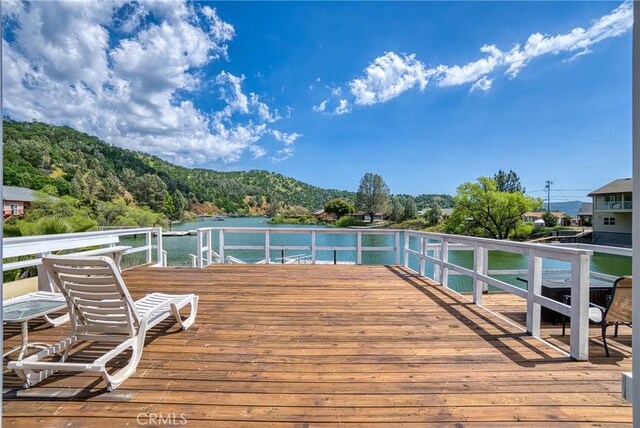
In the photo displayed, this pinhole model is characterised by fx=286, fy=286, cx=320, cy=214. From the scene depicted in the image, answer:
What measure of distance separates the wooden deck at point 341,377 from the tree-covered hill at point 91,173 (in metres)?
22.3

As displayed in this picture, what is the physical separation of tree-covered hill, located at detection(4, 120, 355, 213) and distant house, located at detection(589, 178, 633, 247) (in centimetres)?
4401

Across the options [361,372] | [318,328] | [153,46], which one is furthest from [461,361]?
[153,46]

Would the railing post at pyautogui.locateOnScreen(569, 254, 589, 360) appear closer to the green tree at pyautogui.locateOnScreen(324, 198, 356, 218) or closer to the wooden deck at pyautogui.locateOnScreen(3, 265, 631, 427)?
the wooden deck at pyautogui.locateOnScreen(3, 265, 631, 427)

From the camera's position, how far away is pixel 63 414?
67.9 inches

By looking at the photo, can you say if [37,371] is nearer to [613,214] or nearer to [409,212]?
[613,214]

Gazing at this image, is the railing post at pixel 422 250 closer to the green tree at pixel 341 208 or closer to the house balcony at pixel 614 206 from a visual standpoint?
the house balcony at pixel 614 206

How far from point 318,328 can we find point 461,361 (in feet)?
4.47

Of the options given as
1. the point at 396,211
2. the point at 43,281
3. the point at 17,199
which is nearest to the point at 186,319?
the point at 43,281

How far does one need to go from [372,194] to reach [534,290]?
49.8 metres

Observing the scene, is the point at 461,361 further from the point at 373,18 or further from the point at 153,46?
the point at 153,46

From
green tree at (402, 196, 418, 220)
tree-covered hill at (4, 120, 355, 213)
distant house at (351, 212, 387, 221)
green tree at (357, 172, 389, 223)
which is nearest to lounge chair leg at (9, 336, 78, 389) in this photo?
tree-covered hill at (4, 120, 355, 213)

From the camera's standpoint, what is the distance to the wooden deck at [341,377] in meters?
1.72

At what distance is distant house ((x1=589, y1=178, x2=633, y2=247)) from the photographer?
2448cm

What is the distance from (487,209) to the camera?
30734 millimetres
